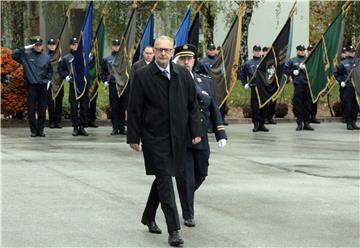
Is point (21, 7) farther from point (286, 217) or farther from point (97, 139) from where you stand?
point (286, 217)

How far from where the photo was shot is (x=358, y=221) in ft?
29.4

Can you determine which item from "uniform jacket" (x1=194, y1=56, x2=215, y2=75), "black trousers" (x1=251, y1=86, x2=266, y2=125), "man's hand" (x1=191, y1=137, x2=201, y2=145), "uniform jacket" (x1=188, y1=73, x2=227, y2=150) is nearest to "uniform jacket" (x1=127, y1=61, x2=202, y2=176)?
"man's hand" (x1=191, y1=137, x2=201, y2=145)

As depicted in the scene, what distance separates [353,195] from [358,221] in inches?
62.4

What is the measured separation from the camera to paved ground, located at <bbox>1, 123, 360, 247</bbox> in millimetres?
8156

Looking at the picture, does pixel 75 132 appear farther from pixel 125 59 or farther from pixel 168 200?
pixel 168 200

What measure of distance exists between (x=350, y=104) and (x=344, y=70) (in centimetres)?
78

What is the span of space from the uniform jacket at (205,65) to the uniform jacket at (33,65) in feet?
9.63

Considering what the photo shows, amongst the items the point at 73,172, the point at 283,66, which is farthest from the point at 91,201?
the point at 283,66

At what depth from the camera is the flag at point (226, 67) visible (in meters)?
19.8

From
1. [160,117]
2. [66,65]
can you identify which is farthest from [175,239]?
[66,65]

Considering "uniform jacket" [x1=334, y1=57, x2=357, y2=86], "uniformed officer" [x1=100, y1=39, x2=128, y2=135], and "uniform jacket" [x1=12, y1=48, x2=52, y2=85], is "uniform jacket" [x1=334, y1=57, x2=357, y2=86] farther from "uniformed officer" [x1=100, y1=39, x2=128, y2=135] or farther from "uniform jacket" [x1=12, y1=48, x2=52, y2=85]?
"uniform jacket" [x1=12, y1=48, x2=52, y2=85]

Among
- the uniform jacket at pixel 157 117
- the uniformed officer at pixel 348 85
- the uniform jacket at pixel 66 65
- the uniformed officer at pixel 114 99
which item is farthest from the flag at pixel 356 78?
the uniform jacket at pixel 157 117

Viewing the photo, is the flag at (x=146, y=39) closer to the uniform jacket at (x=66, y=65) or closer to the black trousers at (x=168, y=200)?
the uniform jacket at (x=66, y=65)

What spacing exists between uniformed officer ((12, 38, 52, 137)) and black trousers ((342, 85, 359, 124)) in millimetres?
6854
